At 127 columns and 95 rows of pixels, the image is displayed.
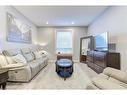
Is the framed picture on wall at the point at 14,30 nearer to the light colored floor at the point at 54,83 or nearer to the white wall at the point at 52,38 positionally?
the light colored floor at the point at 54,83

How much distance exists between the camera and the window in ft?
32.0

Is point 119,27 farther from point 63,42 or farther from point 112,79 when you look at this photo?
point 63,42

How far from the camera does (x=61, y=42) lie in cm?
980

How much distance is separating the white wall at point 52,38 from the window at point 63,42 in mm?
290

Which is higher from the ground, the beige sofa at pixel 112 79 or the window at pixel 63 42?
the window at pixel 63 42

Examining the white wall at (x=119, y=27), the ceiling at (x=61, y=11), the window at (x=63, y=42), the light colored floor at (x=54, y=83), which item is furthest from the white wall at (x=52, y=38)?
the light colored floor at (x=54, y=83)

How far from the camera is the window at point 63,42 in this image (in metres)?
9.74

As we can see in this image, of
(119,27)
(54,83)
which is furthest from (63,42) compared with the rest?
(54,83)

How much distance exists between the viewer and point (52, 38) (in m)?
9.71
